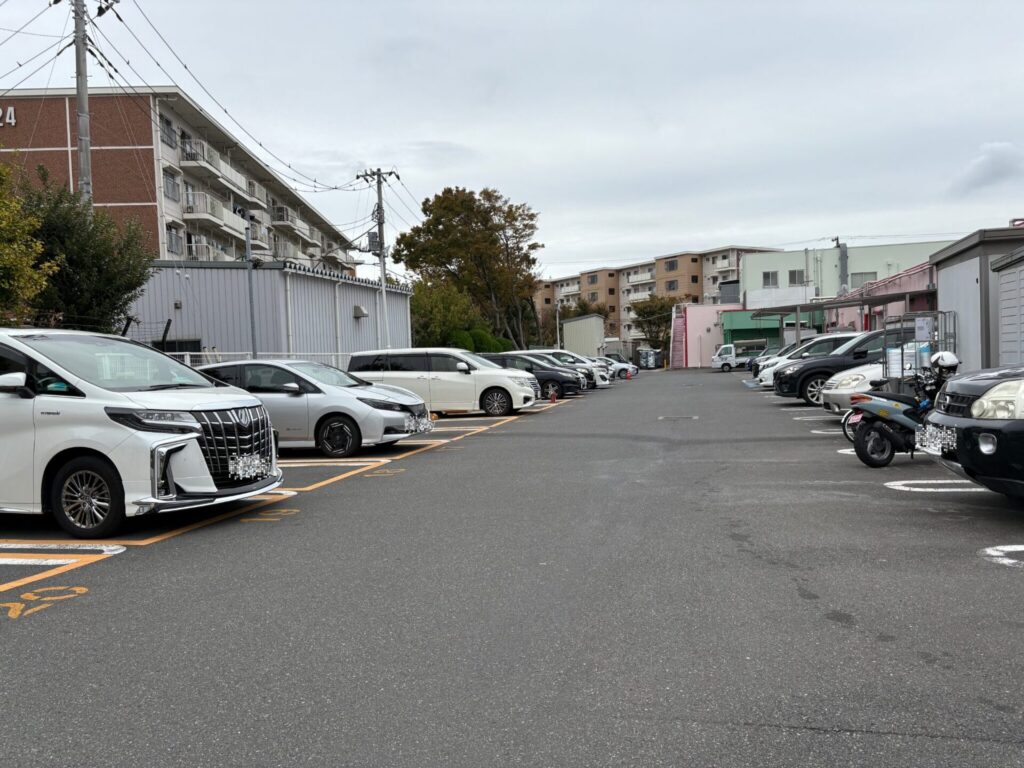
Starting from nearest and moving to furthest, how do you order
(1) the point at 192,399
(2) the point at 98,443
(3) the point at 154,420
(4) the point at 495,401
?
(2) the point at 98,443 → (3) the point at 154,420 → (1) the point at 192,399 → (4) the point at 495,401

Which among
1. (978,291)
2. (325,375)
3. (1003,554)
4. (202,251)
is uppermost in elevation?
(202,251)

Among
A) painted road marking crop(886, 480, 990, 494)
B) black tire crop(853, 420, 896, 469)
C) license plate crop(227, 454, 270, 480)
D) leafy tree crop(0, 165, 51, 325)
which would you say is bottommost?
painted road marking crop(886, 480, 990, 494)

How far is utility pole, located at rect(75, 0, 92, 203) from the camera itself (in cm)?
1727

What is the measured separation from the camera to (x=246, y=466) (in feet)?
24.9

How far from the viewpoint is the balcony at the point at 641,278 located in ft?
351

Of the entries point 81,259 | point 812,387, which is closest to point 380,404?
point 81,259

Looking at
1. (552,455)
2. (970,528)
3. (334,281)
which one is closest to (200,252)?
(334,281)

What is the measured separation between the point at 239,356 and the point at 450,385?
7778 millimetres

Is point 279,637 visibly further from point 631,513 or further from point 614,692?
point 631,513

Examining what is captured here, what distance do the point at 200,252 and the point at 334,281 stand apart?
1766 centimetres

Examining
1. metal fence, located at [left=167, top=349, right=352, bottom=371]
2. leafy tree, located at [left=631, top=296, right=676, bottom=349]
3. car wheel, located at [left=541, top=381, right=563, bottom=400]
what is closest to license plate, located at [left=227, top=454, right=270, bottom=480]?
metal fence, located at [left=167, top=349, right=352, bottom=371]

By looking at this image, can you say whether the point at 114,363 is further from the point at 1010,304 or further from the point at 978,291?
the point at 978,291

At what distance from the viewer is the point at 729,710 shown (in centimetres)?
340

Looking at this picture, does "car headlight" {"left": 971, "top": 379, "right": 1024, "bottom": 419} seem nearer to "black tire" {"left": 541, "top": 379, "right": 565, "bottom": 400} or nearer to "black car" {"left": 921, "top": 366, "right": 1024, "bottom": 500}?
"black car" {"left": 921, "top": 366, "right": 1024, "bottom": 500}
